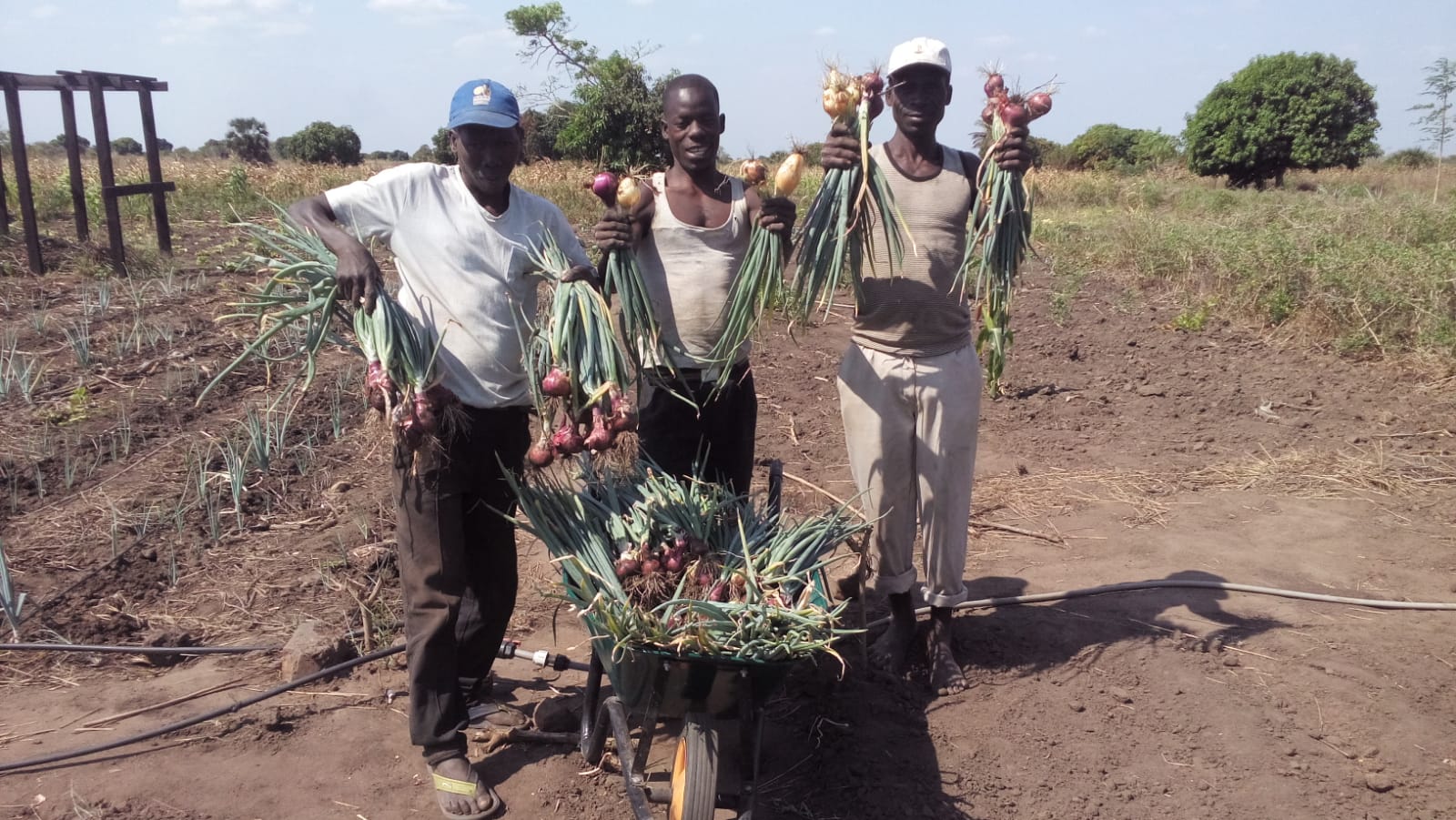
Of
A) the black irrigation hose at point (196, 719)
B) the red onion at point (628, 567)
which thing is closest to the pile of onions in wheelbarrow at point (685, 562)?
the red onion at point (628, 567)

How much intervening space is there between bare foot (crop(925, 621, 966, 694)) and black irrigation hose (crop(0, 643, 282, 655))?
226 cm

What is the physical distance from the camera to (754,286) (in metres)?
2.71

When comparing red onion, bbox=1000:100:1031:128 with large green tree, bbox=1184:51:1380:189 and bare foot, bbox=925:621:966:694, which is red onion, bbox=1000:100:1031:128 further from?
large green tree, bbox=1184:51:1380:189

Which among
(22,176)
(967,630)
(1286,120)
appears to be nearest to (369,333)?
(967,630)

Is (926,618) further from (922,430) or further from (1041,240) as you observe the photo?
(1041,240)

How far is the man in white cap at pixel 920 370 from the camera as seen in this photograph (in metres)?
2.87

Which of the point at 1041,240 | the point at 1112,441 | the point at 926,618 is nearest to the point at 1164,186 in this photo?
the point at 1041,240

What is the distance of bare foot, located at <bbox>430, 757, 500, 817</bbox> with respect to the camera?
104 inches

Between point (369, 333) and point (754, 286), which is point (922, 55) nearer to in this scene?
point (754, 286)

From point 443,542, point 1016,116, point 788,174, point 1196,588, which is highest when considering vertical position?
point 1016,116

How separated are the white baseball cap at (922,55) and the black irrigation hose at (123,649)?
9.30ft

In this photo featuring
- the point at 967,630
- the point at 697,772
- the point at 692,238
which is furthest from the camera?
the point at 967,630

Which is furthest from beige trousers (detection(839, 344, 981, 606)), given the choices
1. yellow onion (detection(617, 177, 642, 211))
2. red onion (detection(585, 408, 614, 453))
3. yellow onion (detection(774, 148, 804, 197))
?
red onion (detection(585, 408, 614, 453))

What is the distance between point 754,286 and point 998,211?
0.74m
